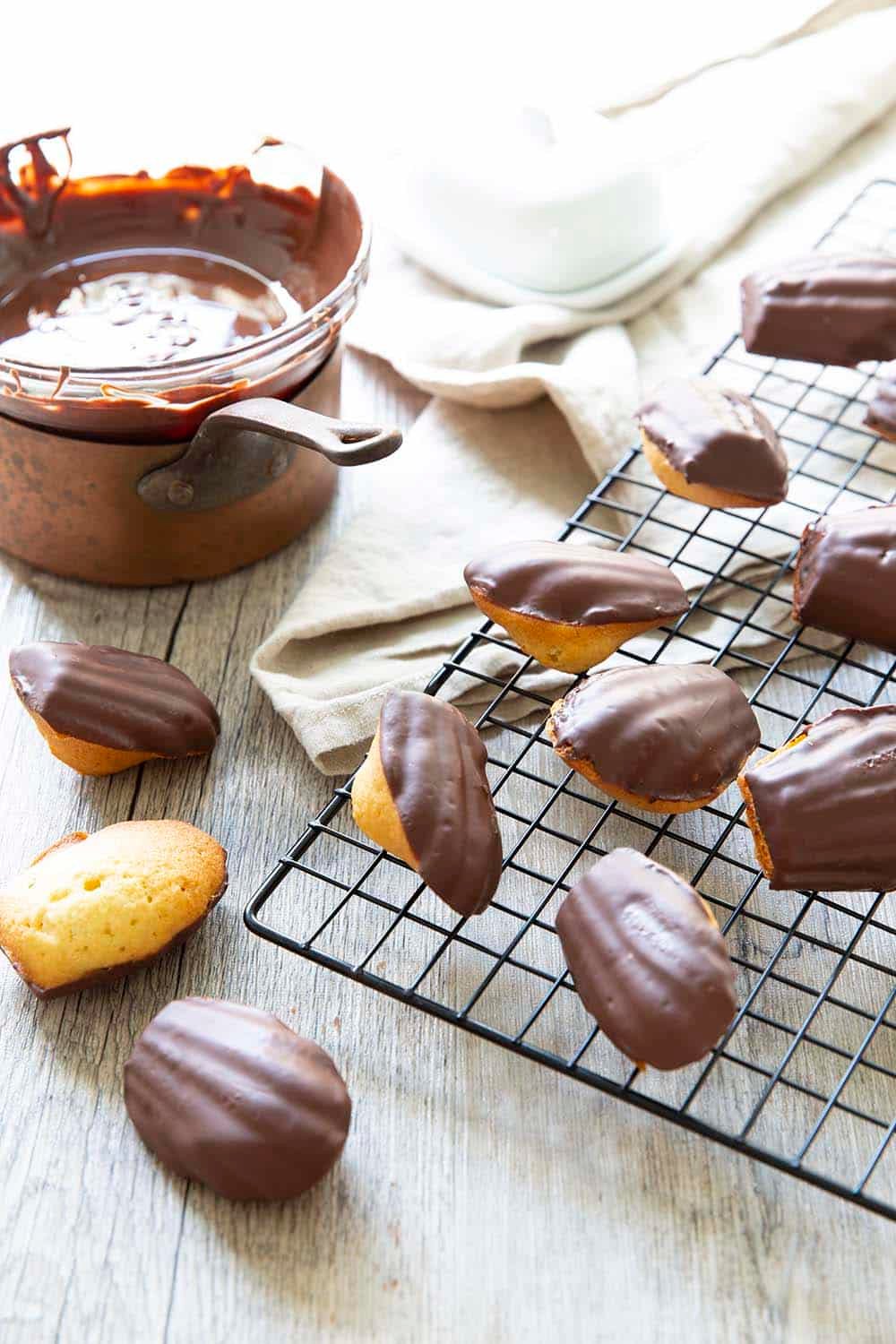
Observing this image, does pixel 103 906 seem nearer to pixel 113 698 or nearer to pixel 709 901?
pixel 113 698

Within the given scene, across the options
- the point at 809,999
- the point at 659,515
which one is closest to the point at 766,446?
the point at 659,515

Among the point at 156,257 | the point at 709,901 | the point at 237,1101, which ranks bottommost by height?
the point at 709,901

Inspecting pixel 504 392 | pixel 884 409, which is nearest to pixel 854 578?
pixel 884 409

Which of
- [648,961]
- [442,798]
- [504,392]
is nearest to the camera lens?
[648,961]

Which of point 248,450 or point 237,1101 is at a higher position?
point 248,450

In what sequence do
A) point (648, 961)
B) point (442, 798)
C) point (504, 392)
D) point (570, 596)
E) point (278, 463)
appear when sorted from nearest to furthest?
point (648, 961) < point (442, 798) < point (570, 596) < point (278, 463) < point (504, 392)

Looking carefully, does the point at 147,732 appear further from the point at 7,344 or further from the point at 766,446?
the point at 766,446
